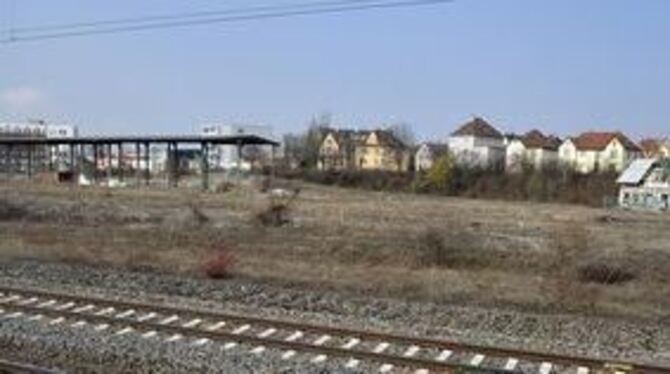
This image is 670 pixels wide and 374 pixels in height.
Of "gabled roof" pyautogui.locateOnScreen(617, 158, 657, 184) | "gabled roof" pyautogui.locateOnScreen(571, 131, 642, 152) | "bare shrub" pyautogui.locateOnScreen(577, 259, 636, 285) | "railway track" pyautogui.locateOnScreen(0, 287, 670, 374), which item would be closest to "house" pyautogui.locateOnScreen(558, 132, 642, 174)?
"gabled roof" pyautogui.locateOnScreen(571, 131, 642, 152)

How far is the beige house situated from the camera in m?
176

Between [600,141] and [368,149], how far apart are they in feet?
134

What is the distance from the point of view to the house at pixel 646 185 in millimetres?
101956

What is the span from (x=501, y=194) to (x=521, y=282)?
96.0 m

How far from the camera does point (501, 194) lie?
12156 cm

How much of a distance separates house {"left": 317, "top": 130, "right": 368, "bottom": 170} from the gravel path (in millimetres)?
128229

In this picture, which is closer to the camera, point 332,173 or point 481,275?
point 481,275

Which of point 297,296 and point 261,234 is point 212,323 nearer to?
point 297,296

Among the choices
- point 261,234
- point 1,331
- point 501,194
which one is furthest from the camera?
point 501,194

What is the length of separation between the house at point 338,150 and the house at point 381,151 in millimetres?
1580

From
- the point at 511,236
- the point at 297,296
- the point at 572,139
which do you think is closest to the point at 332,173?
the point at 572,139

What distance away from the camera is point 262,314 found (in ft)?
63.0

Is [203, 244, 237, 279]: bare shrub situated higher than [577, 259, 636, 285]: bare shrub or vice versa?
[203, 244, 237, 279]: bare shrub

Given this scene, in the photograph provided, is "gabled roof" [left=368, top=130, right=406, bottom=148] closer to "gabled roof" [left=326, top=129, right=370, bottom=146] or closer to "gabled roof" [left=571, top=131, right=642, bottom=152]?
"gabled roof" [left=326, top=129, right=370, bottom=146]
